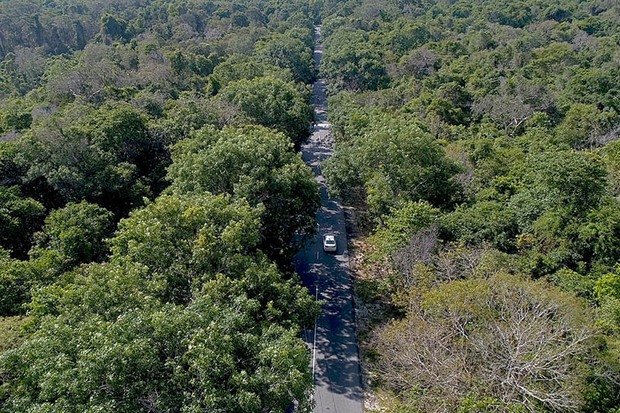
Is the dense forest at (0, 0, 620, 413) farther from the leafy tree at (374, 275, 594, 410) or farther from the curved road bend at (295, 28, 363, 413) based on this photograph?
the curved road bend at (295, 28, 363, 413)

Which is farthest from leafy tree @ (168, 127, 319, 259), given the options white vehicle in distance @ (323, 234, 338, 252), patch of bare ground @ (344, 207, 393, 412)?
patch of bare ground @ (344, 207, 393, 412)

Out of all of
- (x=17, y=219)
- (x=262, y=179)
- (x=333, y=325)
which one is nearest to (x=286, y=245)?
(x=262, y=179)

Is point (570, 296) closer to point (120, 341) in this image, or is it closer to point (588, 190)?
point (588, 190)

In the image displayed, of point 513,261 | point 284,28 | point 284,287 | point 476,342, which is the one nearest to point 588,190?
point 513,261

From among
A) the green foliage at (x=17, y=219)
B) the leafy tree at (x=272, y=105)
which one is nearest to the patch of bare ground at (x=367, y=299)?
the leafy tree at (x=272, y=105)

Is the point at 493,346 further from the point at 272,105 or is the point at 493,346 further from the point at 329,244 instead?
the point at 272,105

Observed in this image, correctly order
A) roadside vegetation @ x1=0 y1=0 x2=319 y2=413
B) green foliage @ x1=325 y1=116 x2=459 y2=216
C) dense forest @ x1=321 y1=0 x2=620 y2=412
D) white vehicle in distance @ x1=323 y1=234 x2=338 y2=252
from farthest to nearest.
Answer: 1. white vehicle in distance @ x1=323 y1=234 x2=338 y2=252
2. green foliage @ x1=325 y1=116 x2=459 y2=216
3. dense forest @ x1=321 y1=0 x2=620 y2=412
4. roadside vegetation @ x1=0 y1=0 x2=319 y2=413
